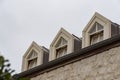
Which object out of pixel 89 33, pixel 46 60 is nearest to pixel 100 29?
pixel 89 33

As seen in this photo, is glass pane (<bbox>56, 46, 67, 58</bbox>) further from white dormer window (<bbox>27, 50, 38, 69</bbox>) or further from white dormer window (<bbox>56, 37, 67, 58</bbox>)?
white dormer window (<bbox>27, 50, 38, 69</bbox>)

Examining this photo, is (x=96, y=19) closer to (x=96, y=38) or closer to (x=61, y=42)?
(x=96, y=38)

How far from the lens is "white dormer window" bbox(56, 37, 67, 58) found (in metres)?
21.5

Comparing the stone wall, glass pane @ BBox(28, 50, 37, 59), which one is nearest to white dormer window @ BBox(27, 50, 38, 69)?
glass pane @ BBox(28, 50, 37, 59)

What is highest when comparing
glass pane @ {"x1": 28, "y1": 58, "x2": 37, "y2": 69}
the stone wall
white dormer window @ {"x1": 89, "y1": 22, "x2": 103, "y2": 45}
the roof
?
white dormer window @ {"x1": 89, "y1": 22, "x2": 103, "y2": 45}

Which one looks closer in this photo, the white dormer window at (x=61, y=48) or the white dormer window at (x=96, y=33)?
the white dormer window at (x=96, y=33)

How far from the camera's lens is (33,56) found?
917 inches

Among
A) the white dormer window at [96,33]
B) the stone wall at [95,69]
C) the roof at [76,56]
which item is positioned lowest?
the stone wall at [95,69]

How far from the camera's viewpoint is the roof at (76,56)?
18.8 metres

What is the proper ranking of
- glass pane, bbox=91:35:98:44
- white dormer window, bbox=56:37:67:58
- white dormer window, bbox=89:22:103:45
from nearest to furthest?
white dormer window, bbox=89:22:103:45 < glass pane, bbox=91:35:98:44 < white dormer window, bbox=56:37:67:58

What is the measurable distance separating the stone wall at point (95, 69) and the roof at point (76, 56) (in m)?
0.16

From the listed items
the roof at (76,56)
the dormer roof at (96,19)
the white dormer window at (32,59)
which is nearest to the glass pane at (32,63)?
the white dormer window at (32,59)

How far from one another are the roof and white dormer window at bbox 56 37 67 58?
0.73 meters

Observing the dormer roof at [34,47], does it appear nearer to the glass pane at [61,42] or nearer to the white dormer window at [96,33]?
the glass pane at [61,42]
